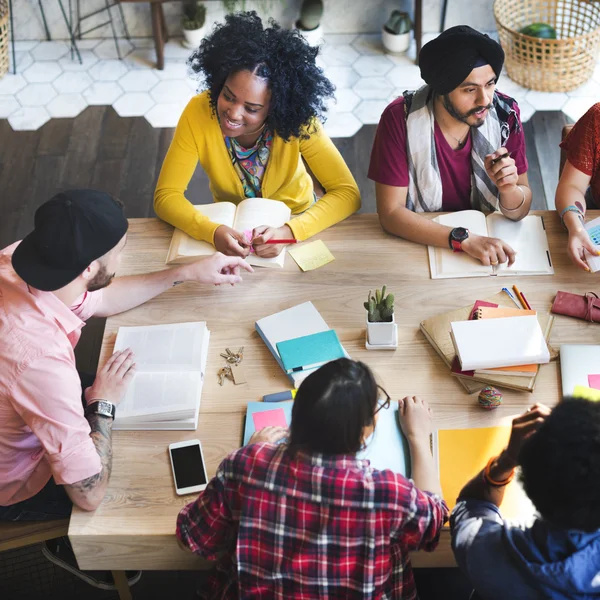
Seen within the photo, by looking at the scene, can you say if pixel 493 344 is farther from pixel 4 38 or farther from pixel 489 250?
pixel 4 38

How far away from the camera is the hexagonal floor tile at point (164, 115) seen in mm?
3918

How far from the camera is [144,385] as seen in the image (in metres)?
1.74

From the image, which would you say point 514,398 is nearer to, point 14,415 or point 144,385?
point 144,385

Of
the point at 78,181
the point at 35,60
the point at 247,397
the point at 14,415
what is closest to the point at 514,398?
the point at 247,397

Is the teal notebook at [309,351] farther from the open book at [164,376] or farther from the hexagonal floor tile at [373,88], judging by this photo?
the hexagonal floor tile at [373,88]

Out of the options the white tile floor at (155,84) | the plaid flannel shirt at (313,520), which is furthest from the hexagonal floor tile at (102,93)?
the plaid flannel shirt at (313,520)

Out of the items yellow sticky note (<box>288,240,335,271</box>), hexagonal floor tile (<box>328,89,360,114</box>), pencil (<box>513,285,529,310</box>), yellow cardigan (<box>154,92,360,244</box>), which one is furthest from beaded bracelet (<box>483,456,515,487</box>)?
hexagonal floor tile (<box>328,89,360,114</box>)

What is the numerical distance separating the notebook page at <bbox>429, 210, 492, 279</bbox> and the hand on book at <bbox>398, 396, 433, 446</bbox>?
45 cm

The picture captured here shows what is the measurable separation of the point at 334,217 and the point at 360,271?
218mm

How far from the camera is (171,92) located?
4.07m

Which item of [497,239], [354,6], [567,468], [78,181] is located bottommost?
[78,181]

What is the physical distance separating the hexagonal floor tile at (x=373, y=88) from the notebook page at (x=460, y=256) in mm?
2062

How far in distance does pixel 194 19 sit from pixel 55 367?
10.5 ft

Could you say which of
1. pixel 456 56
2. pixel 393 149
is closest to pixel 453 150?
pixel 393 149
